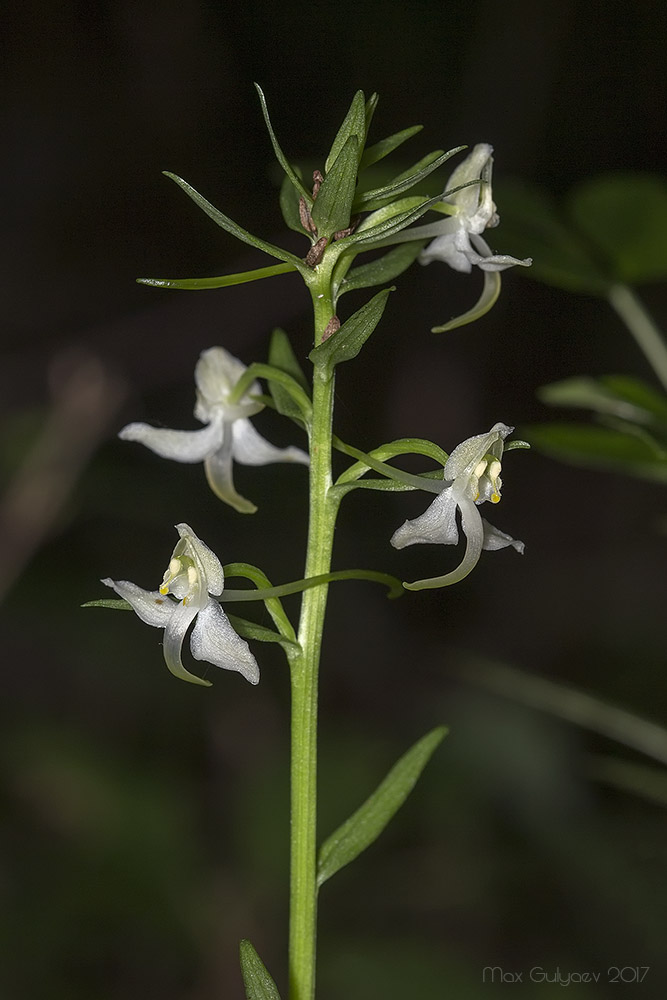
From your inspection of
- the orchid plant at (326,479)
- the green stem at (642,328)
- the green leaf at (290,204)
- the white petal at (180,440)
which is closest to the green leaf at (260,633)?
the orchid plant at (326,479)

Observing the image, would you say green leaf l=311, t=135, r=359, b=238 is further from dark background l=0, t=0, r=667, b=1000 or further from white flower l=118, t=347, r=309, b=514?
dark background l=0, t=0, r=667, b=1000

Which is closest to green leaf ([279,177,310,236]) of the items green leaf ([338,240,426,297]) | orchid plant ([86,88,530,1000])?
orchid plant ([86,88,530,1000])

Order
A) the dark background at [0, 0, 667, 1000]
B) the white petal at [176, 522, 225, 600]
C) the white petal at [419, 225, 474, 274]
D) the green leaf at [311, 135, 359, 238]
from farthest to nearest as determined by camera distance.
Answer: the dark background at [0, 0, 667, 1000]
the white petal at [419, 225, 474, 274]
the white petal at [176, 522, 225, 600]
the green leaf at [311, 135, 359, 238]

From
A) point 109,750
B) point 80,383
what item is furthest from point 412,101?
point 109,750

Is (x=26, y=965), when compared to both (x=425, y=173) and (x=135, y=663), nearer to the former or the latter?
(x=135, y=663)

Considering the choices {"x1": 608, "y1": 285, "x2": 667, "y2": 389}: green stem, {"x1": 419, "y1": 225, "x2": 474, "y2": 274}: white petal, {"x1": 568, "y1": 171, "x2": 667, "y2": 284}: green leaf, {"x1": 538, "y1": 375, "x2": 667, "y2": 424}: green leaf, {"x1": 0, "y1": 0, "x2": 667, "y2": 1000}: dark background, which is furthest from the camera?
{"x1": 0, "y1": 0, "x2": 667, "y2": 1000}: dark background

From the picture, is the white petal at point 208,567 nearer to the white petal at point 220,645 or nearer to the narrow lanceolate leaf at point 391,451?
the white petal at point 220,645
